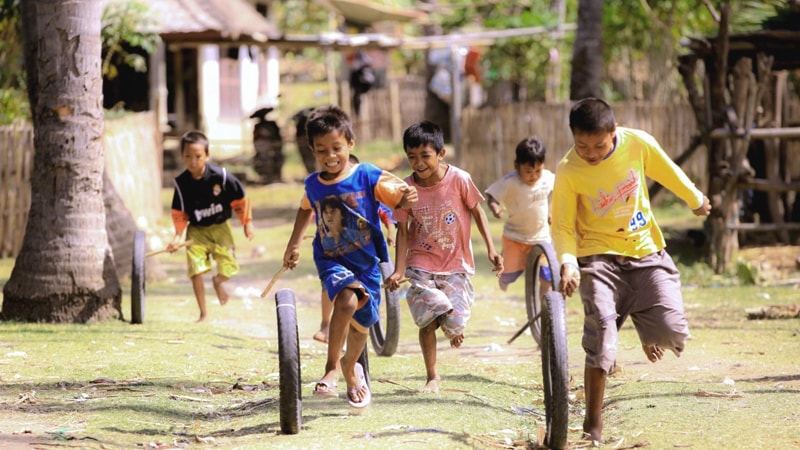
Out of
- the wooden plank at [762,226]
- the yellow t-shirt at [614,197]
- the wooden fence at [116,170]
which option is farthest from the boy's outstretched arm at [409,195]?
the wooden plank at [762,226]

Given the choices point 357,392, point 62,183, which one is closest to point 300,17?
point 62,183

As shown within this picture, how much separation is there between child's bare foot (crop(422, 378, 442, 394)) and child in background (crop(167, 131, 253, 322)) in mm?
3234

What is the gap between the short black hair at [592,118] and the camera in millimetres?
6078

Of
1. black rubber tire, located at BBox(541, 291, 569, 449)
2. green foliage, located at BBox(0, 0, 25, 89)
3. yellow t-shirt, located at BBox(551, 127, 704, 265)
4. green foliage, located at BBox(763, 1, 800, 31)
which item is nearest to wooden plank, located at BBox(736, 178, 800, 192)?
green foliage, located at BBox(763, 1, 800, 31)

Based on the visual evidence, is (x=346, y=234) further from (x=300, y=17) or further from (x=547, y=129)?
(x=300, y=17)

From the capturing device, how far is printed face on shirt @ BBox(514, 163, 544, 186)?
970cm

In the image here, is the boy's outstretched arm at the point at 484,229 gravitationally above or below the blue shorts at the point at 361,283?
above

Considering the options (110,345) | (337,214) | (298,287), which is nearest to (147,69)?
(298,287)

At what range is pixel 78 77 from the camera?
9.69 m

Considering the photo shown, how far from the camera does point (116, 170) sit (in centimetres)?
1678

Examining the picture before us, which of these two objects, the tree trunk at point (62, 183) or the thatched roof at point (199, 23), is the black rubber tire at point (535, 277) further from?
the thatched roof at point (199, 23)

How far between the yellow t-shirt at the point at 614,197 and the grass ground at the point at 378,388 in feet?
3.30

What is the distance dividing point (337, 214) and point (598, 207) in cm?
143

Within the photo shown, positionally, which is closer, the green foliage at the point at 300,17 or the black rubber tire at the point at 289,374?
the black rubber tire at the point at 289,374
